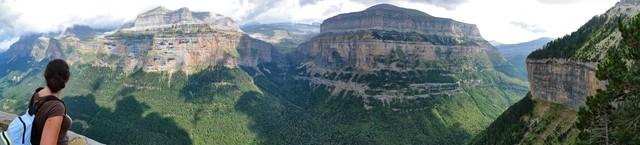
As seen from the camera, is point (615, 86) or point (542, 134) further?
point (542, 134)

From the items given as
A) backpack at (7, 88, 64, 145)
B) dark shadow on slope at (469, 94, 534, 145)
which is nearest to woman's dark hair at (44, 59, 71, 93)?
backpack at (7, 88, 64, 145)

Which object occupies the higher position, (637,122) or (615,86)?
(615,86)

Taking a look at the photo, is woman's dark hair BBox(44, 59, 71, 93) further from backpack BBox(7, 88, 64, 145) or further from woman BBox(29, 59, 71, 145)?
A: backpack BBox(7, 88, 64, 145)

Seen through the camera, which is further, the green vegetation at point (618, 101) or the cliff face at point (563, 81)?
the cliff face at point (563, 81)

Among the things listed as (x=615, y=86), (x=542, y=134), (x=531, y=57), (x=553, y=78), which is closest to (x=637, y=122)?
(x=615, y=86)

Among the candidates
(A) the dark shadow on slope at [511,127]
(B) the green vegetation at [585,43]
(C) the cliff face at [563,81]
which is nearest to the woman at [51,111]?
(C) the cliff face at [563,81]

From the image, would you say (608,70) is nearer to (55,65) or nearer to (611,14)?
(55,65)

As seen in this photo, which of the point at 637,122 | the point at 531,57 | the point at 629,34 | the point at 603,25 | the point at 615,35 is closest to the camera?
the point at 629,34

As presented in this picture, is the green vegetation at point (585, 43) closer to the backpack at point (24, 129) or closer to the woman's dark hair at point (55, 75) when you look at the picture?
the woman's dark hair at point (55, 75)
